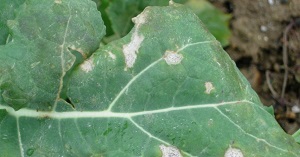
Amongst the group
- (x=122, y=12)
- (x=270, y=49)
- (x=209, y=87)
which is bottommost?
(x=270, y=49)

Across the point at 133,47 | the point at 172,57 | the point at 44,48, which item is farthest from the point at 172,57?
the point at 44,48

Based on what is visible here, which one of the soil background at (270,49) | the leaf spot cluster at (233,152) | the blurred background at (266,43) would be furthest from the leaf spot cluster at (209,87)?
the soil background at (270,49)

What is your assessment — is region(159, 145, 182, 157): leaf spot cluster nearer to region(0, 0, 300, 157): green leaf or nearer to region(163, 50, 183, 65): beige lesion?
region(0, 0, 300, 157): green leaf

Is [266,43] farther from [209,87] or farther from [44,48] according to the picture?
[44,48]

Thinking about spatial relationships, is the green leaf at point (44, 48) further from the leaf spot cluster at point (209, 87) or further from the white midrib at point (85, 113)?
the leaf spot cluster at point (209, 87)

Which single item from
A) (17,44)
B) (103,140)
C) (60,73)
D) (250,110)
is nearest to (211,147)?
(250,110)

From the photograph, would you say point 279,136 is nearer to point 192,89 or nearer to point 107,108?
point 192,89
